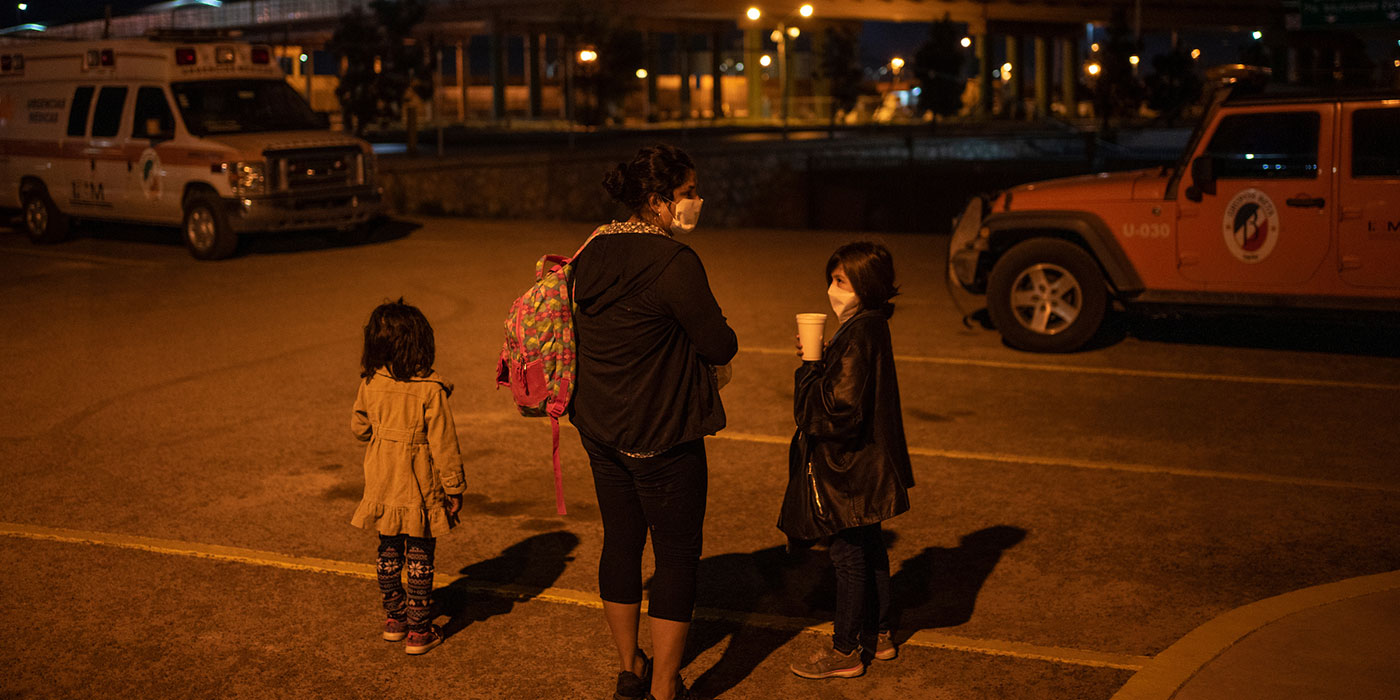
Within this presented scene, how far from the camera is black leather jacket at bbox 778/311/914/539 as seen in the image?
4.34 metres

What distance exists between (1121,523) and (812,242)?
39.9 ft

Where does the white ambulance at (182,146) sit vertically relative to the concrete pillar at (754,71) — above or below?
below

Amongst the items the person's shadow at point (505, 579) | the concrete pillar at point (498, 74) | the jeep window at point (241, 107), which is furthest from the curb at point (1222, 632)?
the concrete pillar at point (498, 74)

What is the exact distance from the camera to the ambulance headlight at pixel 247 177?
16125 mm

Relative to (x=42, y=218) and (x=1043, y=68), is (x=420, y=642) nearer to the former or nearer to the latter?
(x=42, y=218)

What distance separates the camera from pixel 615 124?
56.1m

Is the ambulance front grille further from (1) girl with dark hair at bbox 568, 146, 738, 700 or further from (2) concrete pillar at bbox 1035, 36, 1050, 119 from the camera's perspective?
(2) concrete pillar at bbox 1035, 36, 1050, 119

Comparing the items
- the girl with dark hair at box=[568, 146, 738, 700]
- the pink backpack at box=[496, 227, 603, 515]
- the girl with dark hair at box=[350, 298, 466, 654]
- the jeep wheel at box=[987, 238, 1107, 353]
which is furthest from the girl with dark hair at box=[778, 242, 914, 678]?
the jeep wheel at box=[987, 238, 1107, 353]

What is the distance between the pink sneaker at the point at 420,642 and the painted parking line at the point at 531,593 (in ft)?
1.87

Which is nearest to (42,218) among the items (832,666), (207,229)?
(207,229)

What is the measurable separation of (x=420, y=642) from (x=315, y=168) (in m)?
12.9

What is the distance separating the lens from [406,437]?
4746 mm

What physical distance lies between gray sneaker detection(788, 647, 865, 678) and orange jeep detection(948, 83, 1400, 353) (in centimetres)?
639

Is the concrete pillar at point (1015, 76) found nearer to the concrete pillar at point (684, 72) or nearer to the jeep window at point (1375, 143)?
the concrete pillar at point (684, 72)
